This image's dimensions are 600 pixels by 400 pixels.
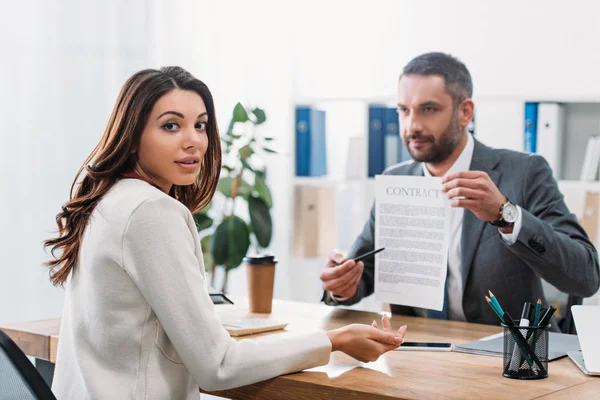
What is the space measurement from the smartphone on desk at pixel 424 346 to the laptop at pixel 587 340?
0.24 m

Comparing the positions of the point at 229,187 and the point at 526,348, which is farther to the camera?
the point at 229,187

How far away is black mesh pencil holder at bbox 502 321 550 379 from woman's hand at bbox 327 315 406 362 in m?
0.20

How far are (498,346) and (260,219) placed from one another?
2282 millimetres

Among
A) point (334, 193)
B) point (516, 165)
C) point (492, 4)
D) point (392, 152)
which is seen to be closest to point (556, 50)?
point (492, 4)

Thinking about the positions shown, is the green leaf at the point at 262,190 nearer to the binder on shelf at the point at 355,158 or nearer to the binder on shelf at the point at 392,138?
the binder on shelf at the point at 355,158

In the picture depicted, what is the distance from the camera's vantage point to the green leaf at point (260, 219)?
12.5 ft

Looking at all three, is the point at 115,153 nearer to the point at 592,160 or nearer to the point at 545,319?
the point at 545,319

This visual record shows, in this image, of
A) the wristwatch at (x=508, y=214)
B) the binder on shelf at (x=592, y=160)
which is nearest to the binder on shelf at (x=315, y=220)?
the binder on shelf at (x=592, y=160)

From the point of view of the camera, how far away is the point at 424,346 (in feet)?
5.41

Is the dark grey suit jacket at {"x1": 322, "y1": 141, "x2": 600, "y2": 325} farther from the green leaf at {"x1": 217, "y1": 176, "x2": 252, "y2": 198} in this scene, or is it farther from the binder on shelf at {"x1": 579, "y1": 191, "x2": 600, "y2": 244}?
the green leaf at {"x1": 217, "y1": 176, "x2": 252, "y2": 198}

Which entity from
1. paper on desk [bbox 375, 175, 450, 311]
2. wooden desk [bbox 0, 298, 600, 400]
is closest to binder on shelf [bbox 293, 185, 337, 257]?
paper on desk [bbox 375, 175, 450, 311]

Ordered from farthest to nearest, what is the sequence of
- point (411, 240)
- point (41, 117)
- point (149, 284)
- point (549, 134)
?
point (549, 134), point (41, 117), point (411, 240), point (149, 284)

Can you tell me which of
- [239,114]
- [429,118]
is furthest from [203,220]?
[429,118]

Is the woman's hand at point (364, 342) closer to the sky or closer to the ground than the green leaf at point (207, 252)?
closer to the sky
